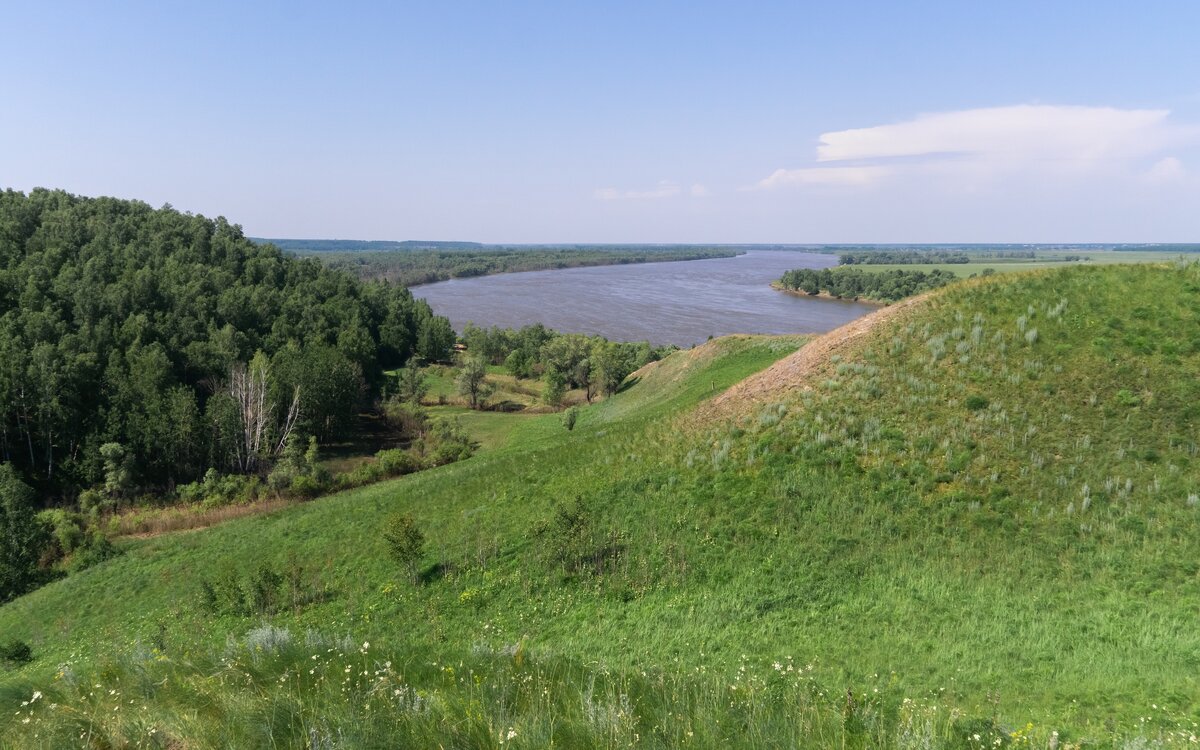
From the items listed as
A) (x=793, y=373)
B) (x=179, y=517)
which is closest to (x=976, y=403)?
(x=793, y=373)

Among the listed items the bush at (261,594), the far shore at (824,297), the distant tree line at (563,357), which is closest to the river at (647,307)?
the far shore at (824,297)

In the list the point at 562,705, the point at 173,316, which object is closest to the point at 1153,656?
the point at 562,705

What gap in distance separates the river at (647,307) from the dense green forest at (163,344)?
89.1ft

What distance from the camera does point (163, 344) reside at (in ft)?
175

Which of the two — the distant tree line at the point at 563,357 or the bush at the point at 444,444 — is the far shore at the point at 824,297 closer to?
the distant tree line at the point at 563,357

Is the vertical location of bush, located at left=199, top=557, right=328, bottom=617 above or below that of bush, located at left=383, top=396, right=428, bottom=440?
above

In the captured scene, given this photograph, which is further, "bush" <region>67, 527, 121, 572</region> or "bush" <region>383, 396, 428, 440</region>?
"bush" <region>383, 396, 428, 440</region>

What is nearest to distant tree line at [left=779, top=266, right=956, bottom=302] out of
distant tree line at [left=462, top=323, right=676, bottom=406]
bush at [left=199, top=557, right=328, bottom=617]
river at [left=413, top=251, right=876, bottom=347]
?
river at [left=413, top=251, right=876, bottom=347]

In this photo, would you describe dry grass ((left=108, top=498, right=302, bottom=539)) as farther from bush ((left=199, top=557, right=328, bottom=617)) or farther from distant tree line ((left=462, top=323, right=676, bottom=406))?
distant tree line ((left=462, top=323, right=676, bottom=406))

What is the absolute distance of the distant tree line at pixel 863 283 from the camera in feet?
360

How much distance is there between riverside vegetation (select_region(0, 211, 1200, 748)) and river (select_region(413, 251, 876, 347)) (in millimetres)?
60188

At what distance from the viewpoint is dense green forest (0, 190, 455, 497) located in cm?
3872

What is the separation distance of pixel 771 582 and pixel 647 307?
106 metres

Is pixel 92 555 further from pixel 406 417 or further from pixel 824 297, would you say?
pixel 824 297
